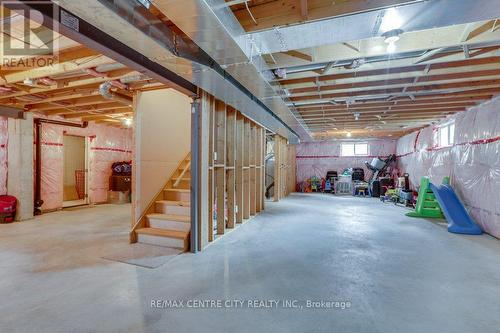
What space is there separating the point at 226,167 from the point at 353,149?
9034mm

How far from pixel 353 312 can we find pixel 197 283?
53.8 inches

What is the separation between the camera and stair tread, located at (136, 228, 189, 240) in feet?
11.3

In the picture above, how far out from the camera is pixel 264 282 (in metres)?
2.43

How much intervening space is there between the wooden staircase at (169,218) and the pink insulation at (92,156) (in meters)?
4.08

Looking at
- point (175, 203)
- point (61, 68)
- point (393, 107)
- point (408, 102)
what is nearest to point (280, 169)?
point (393, 107)

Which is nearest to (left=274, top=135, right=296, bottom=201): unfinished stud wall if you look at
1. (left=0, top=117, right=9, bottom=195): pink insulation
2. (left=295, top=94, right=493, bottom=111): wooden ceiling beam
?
(left=295, top=94, right=493, bottom=111): wooden ceiling beam

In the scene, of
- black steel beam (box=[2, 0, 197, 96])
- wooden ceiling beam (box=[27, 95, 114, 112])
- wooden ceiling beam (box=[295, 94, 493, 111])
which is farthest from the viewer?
wooden ceiling beam (box=[27, 95, 114, 112])

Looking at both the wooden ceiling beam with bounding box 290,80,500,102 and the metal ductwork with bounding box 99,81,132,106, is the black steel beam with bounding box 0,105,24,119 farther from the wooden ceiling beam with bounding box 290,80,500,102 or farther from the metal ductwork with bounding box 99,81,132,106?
the wooden ceiling beam with bounding box 290,80,500,102

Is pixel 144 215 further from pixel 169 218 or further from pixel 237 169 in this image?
pixel 237 169

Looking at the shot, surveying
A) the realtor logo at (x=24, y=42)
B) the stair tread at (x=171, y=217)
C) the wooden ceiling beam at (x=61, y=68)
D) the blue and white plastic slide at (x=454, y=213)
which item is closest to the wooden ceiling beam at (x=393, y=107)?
the blue and white plastic slide at (x=454, y=213)

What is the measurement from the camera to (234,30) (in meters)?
1.97

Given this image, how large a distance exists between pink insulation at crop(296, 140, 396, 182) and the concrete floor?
7.50 metres

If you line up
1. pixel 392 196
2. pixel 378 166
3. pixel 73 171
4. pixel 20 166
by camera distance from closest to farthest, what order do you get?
pixel 20 166
pixel 392 196
pixel 73 171
pixel 378 166

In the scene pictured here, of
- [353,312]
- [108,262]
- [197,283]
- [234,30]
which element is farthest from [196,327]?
[234,30]
